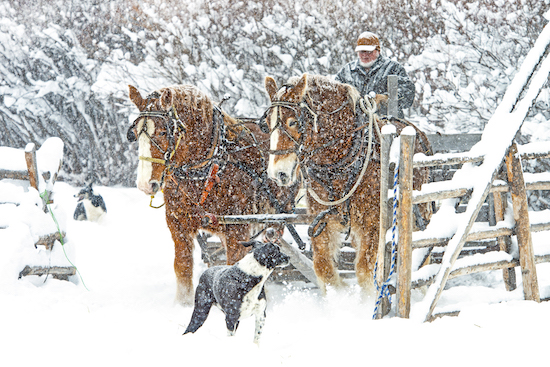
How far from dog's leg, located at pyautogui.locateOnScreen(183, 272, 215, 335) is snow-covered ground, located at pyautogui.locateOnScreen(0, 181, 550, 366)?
0.58 ft

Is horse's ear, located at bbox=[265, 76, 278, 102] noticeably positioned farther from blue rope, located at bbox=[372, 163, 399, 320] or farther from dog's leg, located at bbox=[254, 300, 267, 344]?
dog's leg, located at bbox=[254, 300, 267, 344]

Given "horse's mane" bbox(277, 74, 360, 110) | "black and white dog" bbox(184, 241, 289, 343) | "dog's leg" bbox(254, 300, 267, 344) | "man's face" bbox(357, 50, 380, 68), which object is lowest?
"dog's leg" bbox(254, 300, 267, 344)

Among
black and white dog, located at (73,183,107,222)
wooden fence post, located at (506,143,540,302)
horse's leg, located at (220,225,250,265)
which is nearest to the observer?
wooden fence post, located at (506,143,540,302)

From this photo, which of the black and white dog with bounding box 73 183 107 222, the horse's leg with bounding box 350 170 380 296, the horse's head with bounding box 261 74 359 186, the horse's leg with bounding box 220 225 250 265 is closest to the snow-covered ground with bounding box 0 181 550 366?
the horse's leg with bounding box 350 170 380 296

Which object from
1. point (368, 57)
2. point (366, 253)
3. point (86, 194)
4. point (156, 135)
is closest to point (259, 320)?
point (366, 253)

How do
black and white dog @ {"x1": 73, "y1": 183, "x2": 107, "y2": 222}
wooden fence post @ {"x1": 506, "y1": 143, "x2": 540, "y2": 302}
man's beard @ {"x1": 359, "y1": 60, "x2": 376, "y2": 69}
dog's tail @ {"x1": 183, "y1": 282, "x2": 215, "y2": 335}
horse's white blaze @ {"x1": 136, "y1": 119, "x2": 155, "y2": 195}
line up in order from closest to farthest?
dog's tail @ {"x1": 183, "y1": 282, "x2": 215, "y2": 335} → wooden fence post @ {"x1": 506, "y1": 143, "x2": 540, "y2": 302} → horse's white blaze @ {"x1": 136, "y1": 119, "x2": 155, "y2": 195} → man's beard @ {"x1": 359, "y1": 60, "x2": 376, "y2": 69} → black and white dog @ {"x1": 73, "y1": 183, "x2": 107, "y2": 222}

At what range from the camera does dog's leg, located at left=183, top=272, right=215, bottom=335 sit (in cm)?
335

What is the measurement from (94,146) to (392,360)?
1194cm

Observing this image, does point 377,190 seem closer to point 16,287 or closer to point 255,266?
point 255,266

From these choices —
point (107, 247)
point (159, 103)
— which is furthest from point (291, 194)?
point (107, 247)

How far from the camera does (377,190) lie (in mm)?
4395

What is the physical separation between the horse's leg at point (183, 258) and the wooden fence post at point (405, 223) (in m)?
1.96

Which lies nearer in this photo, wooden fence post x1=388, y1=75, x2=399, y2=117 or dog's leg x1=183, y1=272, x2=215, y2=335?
dog's leg x1=183, y1=272, x2=215, y2=335

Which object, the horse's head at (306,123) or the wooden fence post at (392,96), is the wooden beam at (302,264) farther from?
the wooden fence post at (392,96)
